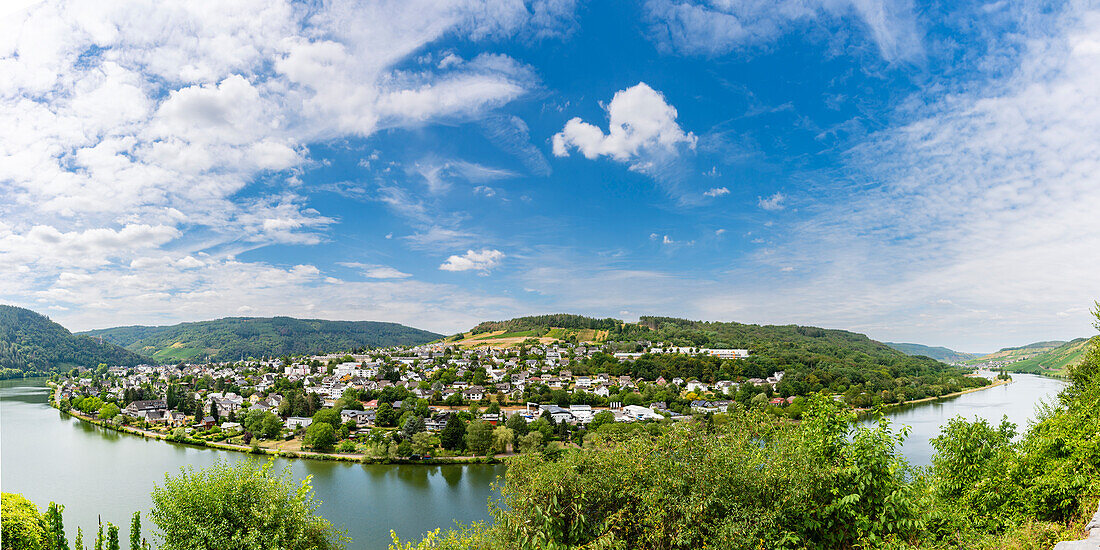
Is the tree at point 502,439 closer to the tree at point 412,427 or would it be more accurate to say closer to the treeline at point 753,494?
the tree at point 412,427

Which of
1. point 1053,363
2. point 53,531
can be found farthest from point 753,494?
point 1053,363

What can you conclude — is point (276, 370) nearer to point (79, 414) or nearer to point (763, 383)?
point (79, 414)

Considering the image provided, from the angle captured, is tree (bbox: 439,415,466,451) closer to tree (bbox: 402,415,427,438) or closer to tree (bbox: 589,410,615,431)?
tree (bbox: 402,415,427,438)

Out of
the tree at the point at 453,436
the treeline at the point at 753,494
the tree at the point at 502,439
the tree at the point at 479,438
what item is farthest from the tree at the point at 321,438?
the treeline at the point at 753,494

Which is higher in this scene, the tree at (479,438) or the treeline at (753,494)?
the treeline at (753,494)

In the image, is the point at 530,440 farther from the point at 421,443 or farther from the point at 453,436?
the point at 421,443

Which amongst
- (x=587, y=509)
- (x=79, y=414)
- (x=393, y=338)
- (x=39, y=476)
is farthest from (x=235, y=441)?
(x=393, y=338)
